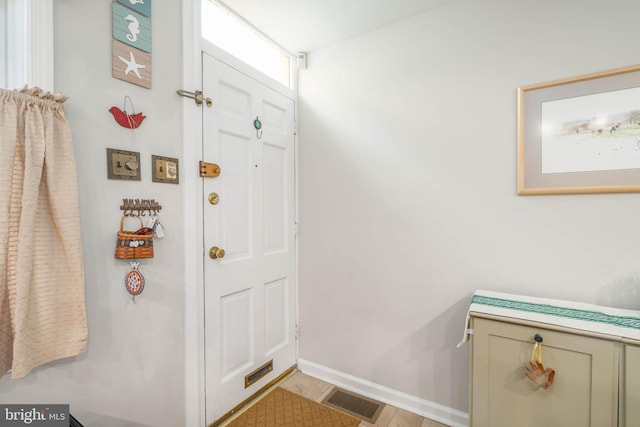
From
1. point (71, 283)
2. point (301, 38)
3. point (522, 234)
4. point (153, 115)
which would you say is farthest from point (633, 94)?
point (71, 283)

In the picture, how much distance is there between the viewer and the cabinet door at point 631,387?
3.41 ft

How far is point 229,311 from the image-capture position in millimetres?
1806

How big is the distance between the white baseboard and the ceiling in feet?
7.65

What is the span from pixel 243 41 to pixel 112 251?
1454 mm

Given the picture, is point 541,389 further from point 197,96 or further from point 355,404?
point 197,96

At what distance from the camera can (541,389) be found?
1.18 m

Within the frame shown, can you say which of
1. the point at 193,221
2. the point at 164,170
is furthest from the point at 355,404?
the point at 164,170

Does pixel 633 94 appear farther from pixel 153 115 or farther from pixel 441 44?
pixel 153 115

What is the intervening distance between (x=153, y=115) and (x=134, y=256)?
25.9 inches

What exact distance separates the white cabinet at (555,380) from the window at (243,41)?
1956 millimetres

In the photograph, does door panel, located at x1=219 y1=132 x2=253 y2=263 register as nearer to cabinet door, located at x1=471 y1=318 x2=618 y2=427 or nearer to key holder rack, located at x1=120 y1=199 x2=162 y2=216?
key holder rack, located at x1=120 y1=199 x2=162 y2=216

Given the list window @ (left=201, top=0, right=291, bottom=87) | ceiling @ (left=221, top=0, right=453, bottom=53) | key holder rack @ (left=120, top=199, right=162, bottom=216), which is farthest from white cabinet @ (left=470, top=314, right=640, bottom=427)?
window @ (left=201, top=0, right=291, bottom=87)

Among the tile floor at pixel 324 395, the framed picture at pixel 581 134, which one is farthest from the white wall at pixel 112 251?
the framed picture at pixel 581 134

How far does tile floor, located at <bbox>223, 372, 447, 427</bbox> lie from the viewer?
176cm
